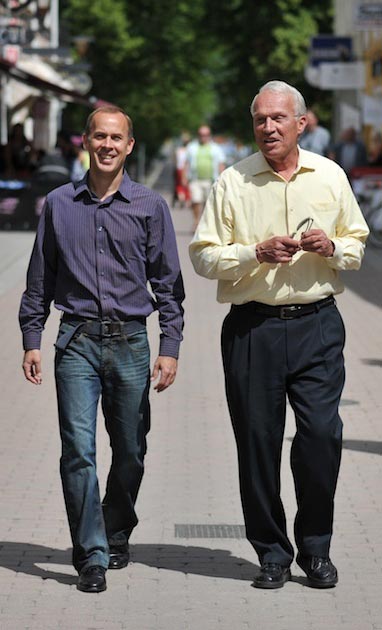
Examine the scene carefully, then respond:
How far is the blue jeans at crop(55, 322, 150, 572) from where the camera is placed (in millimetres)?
5773

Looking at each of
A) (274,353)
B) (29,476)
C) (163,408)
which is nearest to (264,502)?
(274,353)

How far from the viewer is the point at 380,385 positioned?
11.2 meters

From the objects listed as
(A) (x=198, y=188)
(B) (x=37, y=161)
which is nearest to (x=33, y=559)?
(A) (x=198, y=188)

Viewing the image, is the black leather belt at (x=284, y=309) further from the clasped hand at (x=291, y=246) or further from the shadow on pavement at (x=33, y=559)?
the shadow on pavement at (x=33, y=559)

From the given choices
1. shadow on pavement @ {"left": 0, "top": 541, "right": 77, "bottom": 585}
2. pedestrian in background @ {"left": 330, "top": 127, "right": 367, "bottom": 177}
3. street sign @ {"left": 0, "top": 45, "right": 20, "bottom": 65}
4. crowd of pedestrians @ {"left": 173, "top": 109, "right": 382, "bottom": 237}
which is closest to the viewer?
shadow on pavement @ {"left": 0, "top": 541, "right": 77, "bottom": 585}

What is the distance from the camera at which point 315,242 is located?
552 centimetres

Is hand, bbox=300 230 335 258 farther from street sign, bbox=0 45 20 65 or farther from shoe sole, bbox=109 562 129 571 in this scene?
street sign, bbox=0 45 20 65

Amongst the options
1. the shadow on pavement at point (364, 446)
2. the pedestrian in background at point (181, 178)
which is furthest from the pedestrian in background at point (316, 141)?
the shadow on pavement at point (364, 446)

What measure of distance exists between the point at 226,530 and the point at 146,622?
1507 millimetres

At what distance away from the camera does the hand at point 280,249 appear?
5512 mm

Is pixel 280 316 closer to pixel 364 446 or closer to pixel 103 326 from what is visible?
pixel 103 326

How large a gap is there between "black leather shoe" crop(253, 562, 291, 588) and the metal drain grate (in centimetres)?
88

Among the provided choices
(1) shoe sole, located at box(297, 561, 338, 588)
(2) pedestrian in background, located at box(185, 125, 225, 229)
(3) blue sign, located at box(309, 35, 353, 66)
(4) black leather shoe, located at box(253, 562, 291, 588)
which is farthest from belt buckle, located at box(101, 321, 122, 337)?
(3) blue sign, located at box(309, 35, 353, 66)

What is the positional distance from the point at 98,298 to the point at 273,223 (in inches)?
25.3
